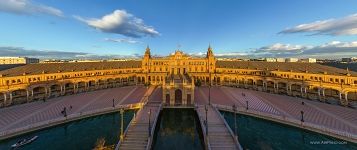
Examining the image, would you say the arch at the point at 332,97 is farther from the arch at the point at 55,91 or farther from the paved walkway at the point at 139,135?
the arch at the point at 55,91

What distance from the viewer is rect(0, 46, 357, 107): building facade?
185 ft

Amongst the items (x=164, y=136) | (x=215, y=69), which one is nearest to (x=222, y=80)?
(x=215, y=69)

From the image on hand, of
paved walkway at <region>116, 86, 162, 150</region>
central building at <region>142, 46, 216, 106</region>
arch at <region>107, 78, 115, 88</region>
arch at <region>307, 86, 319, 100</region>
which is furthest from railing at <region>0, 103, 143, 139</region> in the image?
arch at <region>307, 86, 319, 100</region>

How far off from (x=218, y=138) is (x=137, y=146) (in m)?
13.0

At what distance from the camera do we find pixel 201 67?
9494 cm

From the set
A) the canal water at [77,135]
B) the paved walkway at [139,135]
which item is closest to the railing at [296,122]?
the paved walkway at [139,135]

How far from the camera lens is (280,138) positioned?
34281 mm

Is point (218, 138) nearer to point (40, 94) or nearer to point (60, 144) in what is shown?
point (60, 144)

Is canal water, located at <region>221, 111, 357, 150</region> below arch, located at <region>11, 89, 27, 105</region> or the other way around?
below

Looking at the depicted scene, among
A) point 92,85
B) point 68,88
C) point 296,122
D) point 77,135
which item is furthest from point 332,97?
point 68,88

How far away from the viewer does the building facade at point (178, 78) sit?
2216 inches

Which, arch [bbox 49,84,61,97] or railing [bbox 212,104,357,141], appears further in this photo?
arch [bbox 49,84,61,97]

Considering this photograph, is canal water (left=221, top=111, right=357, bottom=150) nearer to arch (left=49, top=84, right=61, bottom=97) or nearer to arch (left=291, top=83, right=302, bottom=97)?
arch (left=291, top=83, right=302, bottom=97)

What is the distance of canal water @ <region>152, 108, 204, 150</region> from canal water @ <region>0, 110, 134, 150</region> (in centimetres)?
795
